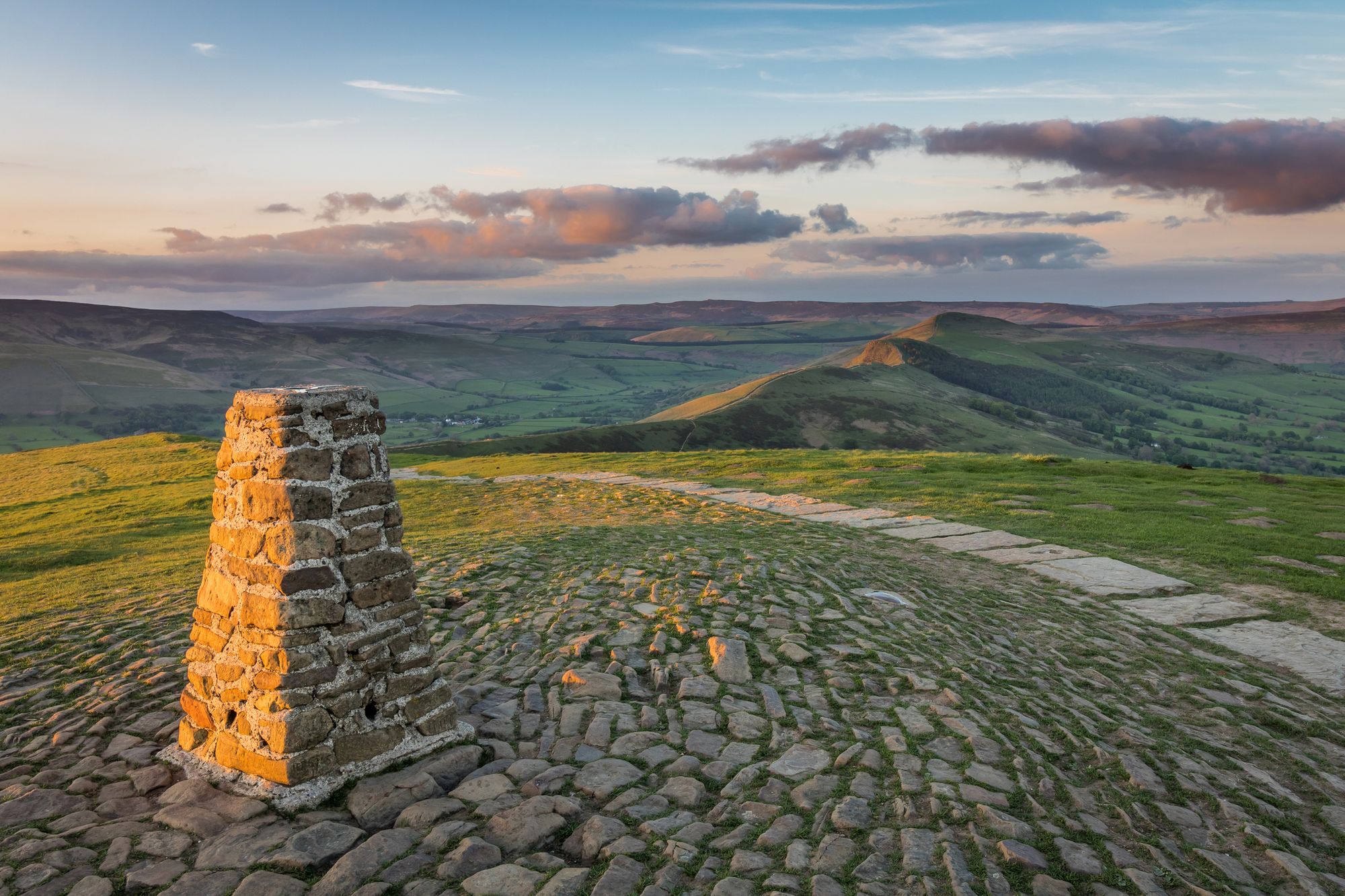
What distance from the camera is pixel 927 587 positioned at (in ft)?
34.2

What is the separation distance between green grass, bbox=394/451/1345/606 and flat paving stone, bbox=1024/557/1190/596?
486 millimetres

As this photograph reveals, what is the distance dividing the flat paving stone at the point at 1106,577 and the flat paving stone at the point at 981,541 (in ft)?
3.84

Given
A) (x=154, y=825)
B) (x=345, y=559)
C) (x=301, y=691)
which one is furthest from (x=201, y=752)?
(x=345, y=559)

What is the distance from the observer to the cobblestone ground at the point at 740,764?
4.53 metres

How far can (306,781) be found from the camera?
5293 mm

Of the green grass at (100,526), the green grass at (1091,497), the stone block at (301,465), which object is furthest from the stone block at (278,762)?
the green grass at (1091,497)

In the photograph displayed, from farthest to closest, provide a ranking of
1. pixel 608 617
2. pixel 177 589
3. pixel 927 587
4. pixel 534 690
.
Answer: pixel 177 589 < pixel 927 587 < pixel 608 617 < pixel 534 690

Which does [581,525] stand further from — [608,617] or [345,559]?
[345,559]

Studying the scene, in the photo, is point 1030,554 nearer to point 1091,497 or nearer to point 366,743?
point 1091,497

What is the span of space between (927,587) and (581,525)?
23.8 ft

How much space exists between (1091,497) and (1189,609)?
9.21 meters

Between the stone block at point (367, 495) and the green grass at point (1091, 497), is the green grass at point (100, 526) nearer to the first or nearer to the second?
the stone block at point (367, 495)

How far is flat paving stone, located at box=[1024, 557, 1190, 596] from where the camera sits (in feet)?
35.5

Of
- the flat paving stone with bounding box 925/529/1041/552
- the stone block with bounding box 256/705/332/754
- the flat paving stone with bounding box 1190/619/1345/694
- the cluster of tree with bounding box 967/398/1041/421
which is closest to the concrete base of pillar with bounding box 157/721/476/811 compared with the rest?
the stone block with bounding box 256/705/332/754
